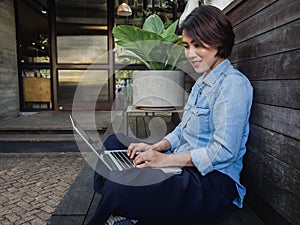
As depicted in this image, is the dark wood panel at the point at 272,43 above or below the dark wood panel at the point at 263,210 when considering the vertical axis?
above

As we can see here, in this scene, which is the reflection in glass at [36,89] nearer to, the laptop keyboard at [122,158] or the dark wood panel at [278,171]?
the laptop keyboard at [122,158]

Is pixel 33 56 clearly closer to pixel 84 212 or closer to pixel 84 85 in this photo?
pixel 84 85

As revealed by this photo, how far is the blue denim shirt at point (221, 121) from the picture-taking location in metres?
0.91

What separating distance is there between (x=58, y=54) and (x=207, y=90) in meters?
4.68

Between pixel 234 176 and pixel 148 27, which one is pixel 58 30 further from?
pixel 234 176

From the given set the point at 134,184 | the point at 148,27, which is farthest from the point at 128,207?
the point at 148,27

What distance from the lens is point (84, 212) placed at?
113cm

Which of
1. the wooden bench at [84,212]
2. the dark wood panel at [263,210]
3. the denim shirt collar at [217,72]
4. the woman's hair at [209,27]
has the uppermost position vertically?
the woman's hair at [209,27]

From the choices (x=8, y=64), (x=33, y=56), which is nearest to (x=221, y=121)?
(x=8, y=64)

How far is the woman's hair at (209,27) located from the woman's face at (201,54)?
0.9 inches

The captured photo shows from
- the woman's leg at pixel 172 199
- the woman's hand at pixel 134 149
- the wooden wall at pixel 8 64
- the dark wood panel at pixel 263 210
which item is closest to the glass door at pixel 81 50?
the wooden wall at pixel 8 64

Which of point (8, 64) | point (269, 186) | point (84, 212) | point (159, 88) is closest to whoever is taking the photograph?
point (269, 186)

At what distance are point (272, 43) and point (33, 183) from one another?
2228 mm

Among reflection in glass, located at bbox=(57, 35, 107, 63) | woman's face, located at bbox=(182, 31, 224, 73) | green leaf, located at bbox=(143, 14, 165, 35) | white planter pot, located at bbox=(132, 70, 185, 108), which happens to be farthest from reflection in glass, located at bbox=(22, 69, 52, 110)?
woman's face, located at bbox=(182, 31, 224, 73)
